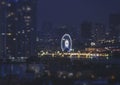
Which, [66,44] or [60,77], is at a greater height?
[66,44]

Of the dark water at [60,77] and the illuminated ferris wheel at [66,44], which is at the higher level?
the illuminated ferris wheel at [66,44]

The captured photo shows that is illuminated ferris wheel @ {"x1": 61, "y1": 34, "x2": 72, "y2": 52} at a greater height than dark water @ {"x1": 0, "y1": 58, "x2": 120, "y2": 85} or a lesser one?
greater

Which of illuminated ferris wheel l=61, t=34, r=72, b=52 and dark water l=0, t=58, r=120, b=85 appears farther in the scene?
illuminated ferris wheel l=61, t=34, r=72, b=52

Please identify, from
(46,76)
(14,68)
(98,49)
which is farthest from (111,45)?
(46,76)

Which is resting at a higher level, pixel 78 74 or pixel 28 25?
pixel 28 25

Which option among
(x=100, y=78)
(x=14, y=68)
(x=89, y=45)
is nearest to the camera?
(x=100, y=78)

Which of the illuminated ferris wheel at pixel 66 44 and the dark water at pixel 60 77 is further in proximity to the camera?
the illuminated ferris wheel at pixel 66 44

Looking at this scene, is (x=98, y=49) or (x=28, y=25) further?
(x=98, y=49)

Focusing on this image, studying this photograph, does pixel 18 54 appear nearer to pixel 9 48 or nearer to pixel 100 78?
pixel 9 48

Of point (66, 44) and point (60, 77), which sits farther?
point (66, 44)

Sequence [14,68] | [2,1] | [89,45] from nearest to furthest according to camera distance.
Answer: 1. [14,68]
2. [2,1]
3. [89,45]
